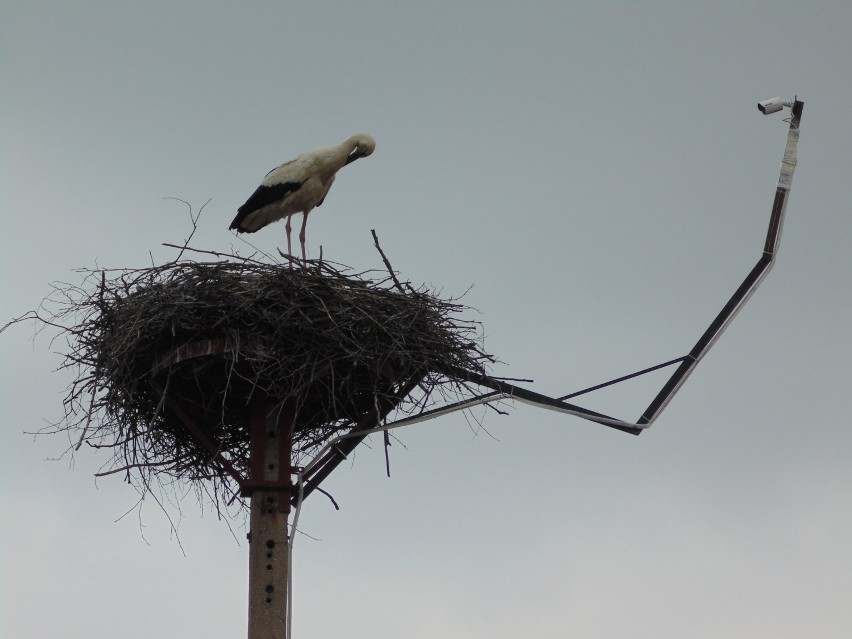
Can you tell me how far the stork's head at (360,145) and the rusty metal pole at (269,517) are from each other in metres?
4.16

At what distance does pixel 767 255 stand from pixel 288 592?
4.01 m

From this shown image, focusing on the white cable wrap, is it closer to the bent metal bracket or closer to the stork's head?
the bent metal bracket

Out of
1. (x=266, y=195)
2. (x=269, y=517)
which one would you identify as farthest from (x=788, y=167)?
(x=266, y=195)

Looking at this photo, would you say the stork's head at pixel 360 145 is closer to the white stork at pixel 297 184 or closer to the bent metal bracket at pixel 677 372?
the white stork at pixel 297 184

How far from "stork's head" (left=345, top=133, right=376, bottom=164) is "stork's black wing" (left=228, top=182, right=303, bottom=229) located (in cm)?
64

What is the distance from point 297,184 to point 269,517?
14.8 ft

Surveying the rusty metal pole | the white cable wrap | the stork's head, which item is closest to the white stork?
the stork's head

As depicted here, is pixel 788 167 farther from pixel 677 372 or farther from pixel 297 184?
pixel 297 184

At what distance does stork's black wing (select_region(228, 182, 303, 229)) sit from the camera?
42.9 feet

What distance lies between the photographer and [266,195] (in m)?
13.1

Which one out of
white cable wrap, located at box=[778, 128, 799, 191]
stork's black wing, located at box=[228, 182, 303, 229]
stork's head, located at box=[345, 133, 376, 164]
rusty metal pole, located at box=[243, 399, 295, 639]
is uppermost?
stork's head, located at box=[345, 133, 376, 164]

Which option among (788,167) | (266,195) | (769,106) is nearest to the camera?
(769,106)

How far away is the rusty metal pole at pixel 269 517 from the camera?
918cm

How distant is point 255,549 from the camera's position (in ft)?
30.8
